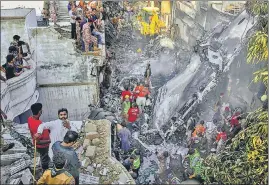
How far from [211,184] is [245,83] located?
149 cm

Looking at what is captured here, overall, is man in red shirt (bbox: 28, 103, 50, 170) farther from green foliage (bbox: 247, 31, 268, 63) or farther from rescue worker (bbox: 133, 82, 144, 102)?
green foliage (bbox: 247, 31, 268, 63)

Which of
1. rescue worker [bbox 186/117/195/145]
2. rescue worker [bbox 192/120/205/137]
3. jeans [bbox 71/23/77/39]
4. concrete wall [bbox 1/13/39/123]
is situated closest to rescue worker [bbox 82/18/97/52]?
jeans [bbox 71/23/77/39]

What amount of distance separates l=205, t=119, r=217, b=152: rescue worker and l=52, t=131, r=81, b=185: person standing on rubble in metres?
1.87

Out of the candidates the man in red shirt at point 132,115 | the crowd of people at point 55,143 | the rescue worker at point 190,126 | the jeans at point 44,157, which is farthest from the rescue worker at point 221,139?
the jeans at point 44,157

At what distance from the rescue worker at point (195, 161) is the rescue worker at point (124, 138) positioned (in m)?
0.88

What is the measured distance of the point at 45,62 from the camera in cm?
490

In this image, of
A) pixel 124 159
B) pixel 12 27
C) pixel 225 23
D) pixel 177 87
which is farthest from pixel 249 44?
pixel 12 27

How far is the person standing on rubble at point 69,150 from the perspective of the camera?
15.5 feet

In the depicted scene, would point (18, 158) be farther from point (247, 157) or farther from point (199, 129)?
point (247, 157)

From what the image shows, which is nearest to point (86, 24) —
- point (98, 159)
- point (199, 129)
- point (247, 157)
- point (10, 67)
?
point (10, 67)

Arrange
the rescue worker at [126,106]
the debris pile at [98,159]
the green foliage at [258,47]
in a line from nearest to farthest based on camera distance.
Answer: the debris pile at [98,159] < the green foliage at [258,47] < the rescue worker at [126,106]

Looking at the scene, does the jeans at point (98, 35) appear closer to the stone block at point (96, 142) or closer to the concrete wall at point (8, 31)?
the concrete wall at point (8, 31)

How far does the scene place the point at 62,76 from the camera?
4980 millimetres

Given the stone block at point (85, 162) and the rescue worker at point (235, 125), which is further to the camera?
the rescue worker at point (235, 125)
